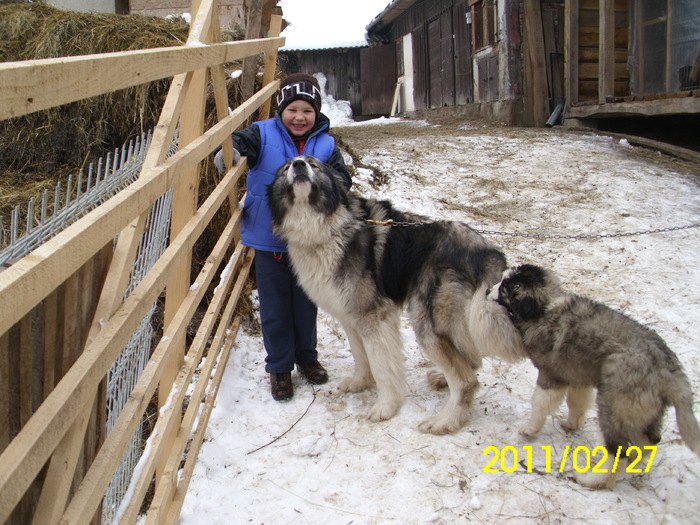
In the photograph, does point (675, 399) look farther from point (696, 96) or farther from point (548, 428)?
point (696, 96)

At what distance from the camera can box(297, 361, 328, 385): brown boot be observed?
159 inches

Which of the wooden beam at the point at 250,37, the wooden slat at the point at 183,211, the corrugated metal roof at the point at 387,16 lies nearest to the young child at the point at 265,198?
the wooden slat at the point at 183,211

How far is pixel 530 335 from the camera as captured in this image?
3014 mm

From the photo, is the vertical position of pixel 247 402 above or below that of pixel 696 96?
below

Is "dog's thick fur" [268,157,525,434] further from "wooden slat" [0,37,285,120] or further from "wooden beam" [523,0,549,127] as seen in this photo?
"wooden beam" [523,0,549,127]

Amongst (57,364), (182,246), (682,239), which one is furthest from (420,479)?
(682,239)

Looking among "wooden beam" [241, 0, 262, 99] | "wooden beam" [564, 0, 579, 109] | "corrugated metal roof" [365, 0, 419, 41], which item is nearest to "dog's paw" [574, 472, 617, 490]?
"wooden beam" [241, 0, 262, 99]

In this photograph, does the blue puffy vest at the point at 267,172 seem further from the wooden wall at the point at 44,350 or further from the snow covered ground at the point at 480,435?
the wooden wall at the point at 44,350

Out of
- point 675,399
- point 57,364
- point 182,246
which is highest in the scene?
point 182,246

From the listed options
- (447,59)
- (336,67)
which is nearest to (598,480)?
(447,59)

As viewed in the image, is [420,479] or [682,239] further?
[682,239]

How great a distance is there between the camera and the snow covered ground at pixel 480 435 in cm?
267

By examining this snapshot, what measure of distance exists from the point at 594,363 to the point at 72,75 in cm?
258

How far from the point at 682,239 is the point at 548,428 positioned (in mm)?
3646
